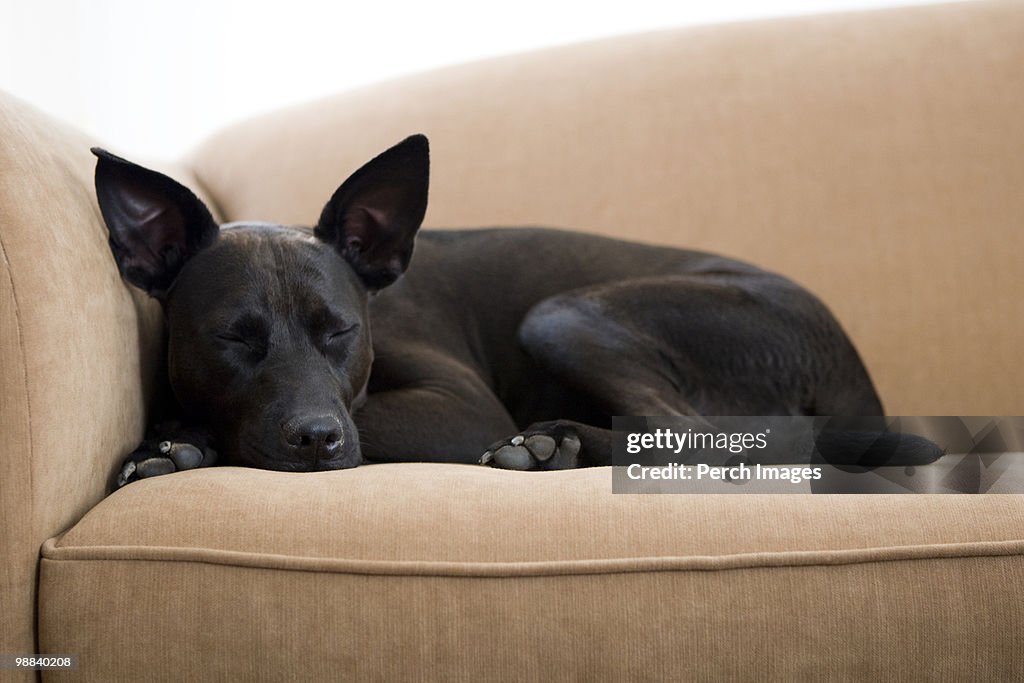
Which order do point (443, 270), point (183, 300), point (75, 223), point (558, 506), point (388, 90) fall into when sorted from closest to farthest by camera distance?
point (558, 506), point (75, 223), point (183, 300), point (443, 270), point (388, 90)

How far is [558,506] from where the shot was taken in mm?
1369

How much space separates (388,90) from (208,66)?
3.52 ft

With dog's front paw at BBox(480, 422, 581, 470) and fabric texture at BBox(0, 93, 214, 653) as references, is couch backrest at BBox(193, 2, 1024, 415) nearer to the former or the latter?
dog's front paw at BBox(480, 422, 581, 470)

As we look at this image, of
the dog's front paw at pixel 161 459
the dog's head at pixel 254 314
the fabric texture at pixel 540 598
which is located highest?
the dog's head at pixel 254 314

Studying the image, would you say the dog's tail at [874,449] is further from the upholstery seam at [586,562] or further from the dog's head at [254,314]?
the dog's head at [254,314]

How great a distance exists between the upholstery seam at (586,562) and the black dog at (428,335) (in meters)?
0.41

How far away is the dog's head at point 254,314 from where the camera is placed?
1729 millimetres

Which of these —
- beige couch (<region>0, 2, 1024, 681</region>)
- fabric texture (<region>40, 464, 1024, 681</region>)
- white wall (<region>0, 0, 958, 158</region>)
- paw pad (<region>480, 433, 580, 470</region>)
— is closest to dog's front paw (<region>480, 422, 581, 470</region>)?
paw pad (<region>480, 433, 580, 470</region>)

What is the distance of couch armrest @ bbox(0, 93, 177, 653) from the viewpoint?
1.32 m

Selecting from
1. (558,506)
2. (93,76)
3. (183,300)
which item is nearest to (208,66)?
(93,76)

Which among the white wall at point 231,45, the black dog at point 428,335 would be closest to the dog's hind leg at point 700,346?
the black dog at point 428,335

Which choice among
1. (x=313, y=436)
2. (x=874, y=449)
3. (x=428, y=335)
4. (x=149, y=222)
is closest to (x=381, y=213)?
(x=428, y=335)

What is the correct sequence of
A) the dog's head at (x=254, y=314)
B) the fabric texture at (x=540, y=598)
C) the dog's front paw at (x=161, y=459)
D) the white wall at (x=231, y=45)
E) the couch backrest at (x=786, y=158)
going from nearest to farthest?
the fabric texture at (x=540, y=598)
the dog's front paw at (x=161, y=459)
the dog's head at (x=254, y=314)
the couch backrest at (x=786, y=158)
the white wall at (x=231, y=45)

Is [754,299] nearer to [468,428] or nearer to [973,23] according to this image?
[468,428]
